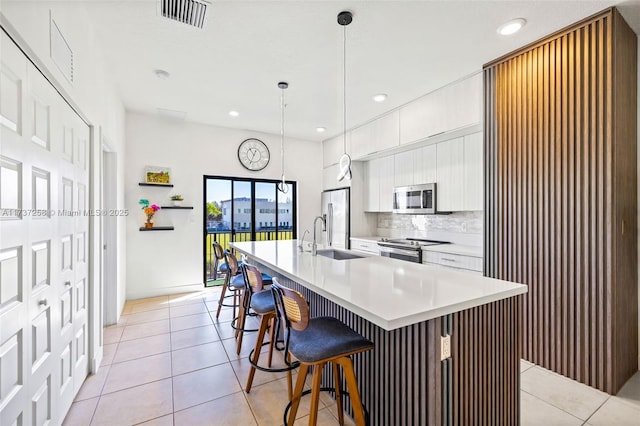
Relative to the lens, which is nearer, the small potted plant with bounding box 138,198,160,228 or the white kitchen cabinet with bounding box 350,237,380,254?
the small potted plant with bounding box 138,198,160,228

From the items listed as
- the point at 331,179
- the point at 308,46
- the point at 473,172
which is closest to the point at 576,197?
the point at 473,172

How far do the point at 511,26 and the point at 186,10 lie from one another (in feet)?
8.15

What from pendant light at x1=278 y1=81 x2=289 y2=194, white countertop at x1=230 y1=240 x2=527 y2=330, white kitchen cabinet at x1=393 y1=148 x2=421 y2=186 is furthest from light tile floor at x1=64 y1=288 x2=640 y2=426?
white kitchen cabinet at x1=393 y1=148 x2=421 y2=186

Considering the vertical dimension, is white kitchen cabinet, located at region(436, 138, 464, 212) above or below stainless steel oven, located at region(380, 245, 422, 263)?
above

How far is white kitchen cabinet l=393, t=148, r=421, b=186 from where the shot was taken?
425 centimetres

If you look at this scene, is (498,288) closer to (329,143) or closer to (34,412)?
(34,412)

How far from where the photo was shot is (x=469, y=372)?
1.39m

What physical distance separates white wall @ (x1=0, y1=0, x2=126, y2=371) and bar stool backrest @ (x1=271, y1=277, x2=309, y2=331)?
A: 1613mm

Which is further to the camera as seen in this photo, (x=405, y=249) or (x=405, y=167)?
(x=405, y=167)

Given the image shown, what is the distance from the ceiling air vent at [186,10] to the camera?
206cm

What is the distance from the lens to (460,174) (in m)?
3.55

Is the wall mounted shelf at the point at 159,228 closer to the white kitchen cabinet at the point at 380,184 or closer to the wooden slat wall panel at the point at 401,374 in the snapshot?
the white kitchen cabinet at the point at 380,184

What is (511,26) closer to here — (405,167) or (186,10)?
(405,167)

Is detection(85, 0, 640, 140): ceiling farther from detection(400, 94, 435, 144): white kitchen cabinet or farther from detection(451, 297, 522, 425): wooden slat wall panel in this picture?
detection(451, 297, 522, 425): wooden slat wall panel
